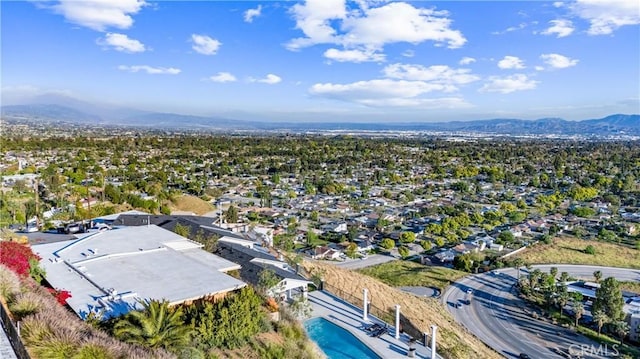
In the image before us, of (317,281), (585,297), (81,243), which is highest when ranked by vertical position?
(81,243)

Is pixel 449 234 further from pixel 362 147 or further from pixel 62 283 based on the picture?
pixel 362 147

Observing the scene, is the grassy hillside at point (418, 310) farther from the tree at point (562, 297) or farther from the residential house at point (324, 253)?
the residential house at point (324, 253)

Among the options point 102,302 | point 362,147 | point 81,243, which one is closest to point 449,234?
point 81,243

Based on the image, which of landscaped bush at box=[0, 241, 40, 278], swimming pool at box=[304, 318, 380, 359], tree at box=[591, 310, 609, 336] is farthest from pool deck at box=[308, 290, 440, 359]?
tree at box=[591, 310, 609, 336]

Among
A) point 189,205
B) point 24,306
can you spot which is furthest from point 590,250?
point 24,306

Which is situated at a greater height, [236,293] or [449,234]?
[236,293]

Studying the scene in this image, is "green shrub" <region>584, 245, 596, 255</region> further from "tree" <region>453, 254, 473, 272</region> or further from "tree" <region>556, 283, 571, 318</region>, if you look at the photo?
"tree" <region>556, 283, 571, 318</region>
